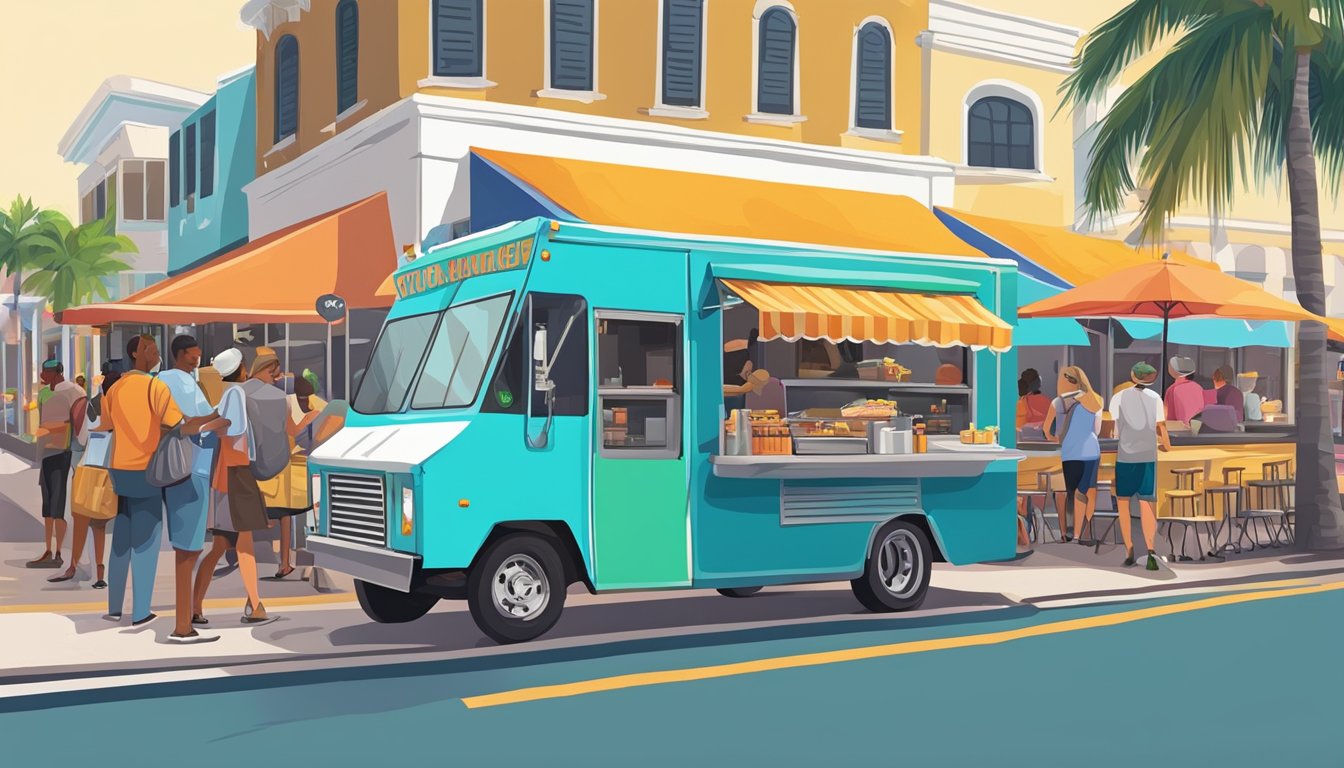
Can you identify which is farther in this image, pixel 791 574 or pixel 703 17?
pixel 703 17

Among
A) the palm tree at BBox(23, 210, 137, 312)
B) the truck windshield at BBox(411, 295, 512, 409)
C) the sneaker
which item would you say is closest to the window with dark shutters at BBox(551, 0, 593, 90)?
the truck windshield at BBox(411, 295, 512, 409)

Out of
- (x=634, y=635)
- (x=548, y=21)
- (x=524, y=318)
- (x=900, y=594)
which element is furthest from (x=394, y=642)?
(x=548, y=21)

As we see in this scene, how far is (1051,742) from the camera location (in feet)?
21.1

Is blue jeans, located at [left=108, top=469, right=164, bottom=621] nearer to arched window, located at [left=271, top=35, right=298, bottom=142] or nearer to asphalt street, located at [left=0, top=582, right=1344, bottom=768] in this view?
asphalt street, located at [left=0, top=582, right=1344, bottom=768]

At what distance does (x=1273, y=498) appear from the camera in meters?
16.4

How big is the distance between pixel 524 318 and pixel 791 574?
2714 millimetres

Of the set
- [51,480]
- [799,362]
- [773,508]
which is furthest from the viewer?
[51,480]

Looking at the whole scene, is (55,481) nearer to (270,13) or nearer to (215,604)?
(215,604)

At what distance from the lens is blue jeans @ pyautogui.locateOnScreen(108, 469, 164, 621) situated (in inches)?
355

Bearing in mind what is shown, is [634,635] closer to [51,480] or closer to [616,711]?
[616,711]

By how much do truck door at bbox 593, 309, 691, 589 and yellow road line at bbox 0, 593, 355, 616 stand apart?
112 inches

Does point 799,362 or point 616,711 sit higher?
point 799,362

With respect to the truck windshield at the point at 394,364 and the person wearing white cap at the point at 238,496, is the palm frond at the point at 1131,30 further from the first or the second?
the person wearing white cap at the point at 238,496

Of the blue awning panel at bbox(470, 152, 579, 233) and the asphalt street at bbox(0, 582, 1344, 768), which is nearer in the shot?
the asphalt street at bbox(0, 582, 1344, 768)
